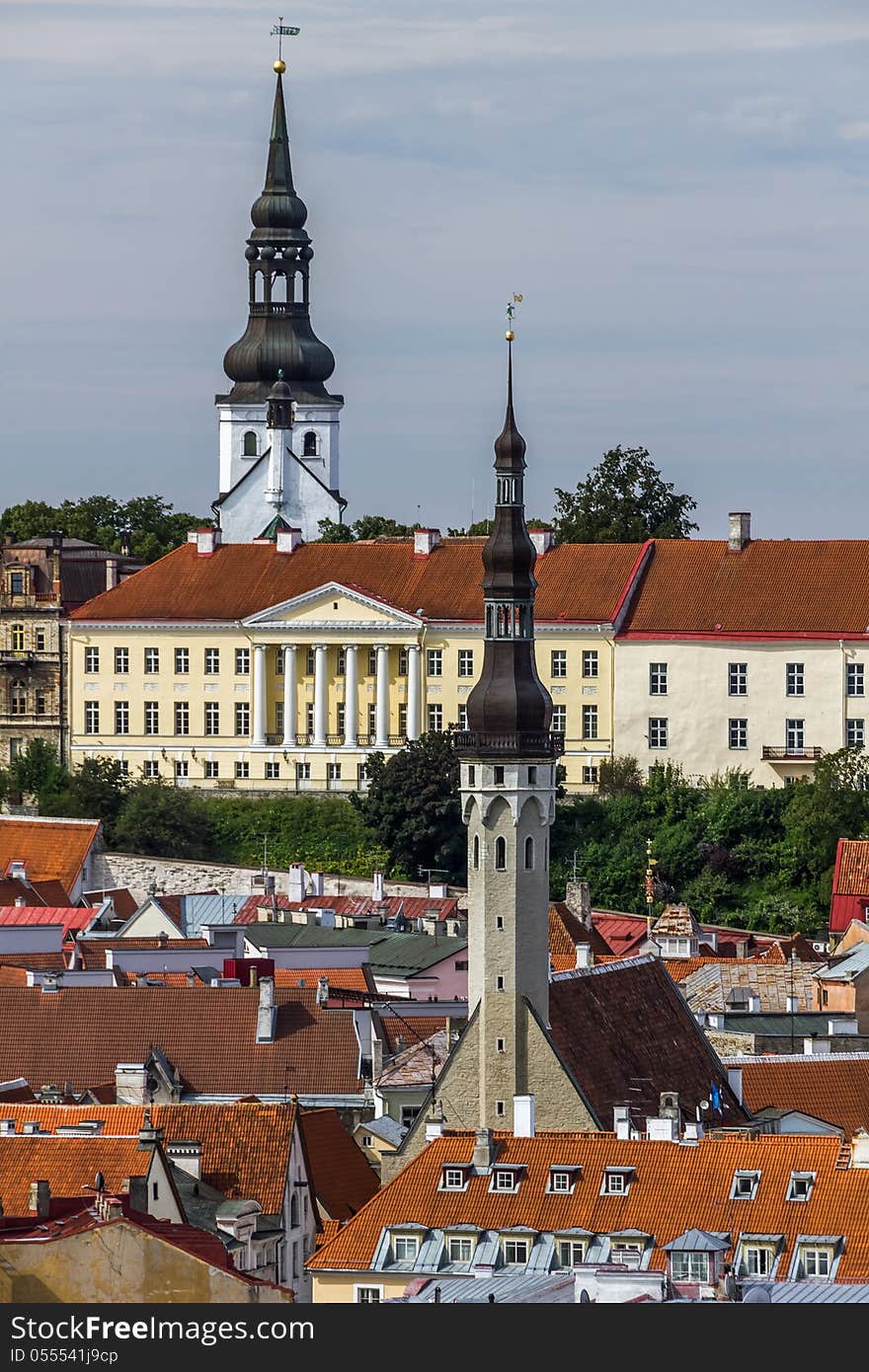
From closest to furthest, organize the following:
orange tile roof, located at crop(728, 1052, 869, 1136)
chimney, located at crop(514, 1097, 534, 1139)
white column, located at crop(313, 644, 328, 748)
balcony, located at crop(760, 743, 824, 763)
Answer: chimney, located at crop(514, 1097, 534, 1139), orange tile roof, located at crop(728, 1052, 869, 1136), balcony, located at crop(760, 743, 824, 763), white column, located at crop(313, 644, 328, 748)

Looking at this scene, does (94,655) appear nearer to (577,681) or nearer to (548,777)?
(577,681)

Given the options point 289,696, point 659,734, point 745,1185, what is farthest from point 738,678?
point 745,1185

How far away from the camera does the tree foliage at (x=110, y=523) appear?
142 m

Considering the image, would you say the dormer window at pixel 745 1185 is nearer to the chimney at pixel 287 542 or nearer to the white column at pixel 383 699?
the white column at pixel 383 699

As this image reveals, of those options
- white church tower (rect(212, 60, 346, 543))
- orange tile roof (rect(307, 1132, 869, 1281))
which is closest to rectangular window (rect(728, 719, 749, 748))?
white church tower (rect(212, 60, 346, 543))

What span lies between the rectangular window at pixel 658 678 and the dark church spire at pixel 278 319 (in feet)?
108

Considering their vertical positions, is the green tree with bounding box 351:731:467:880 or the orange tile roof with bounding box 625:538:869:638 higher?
the orange tile roof with bounding box 625:538:869:638

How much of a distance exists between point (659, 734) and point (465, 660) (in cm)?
594

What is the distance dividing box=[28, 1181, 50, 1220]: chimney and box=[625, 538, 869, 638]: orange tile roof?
61.7m

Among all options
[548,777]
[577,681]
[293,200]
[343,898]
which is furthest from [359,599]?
[548,777]

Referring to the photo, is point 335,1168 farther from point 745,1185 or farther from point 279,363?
point 279,363

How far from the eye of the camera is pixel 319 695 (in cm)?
11506

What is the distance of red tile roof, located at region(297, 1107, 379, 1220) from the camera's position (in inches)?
2295

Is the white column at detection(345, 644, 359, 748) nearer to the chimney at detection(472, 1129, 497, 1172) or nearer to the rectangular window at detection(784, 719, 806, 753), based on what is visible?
the rectangular window at detection(784, 719, 806, 753)
